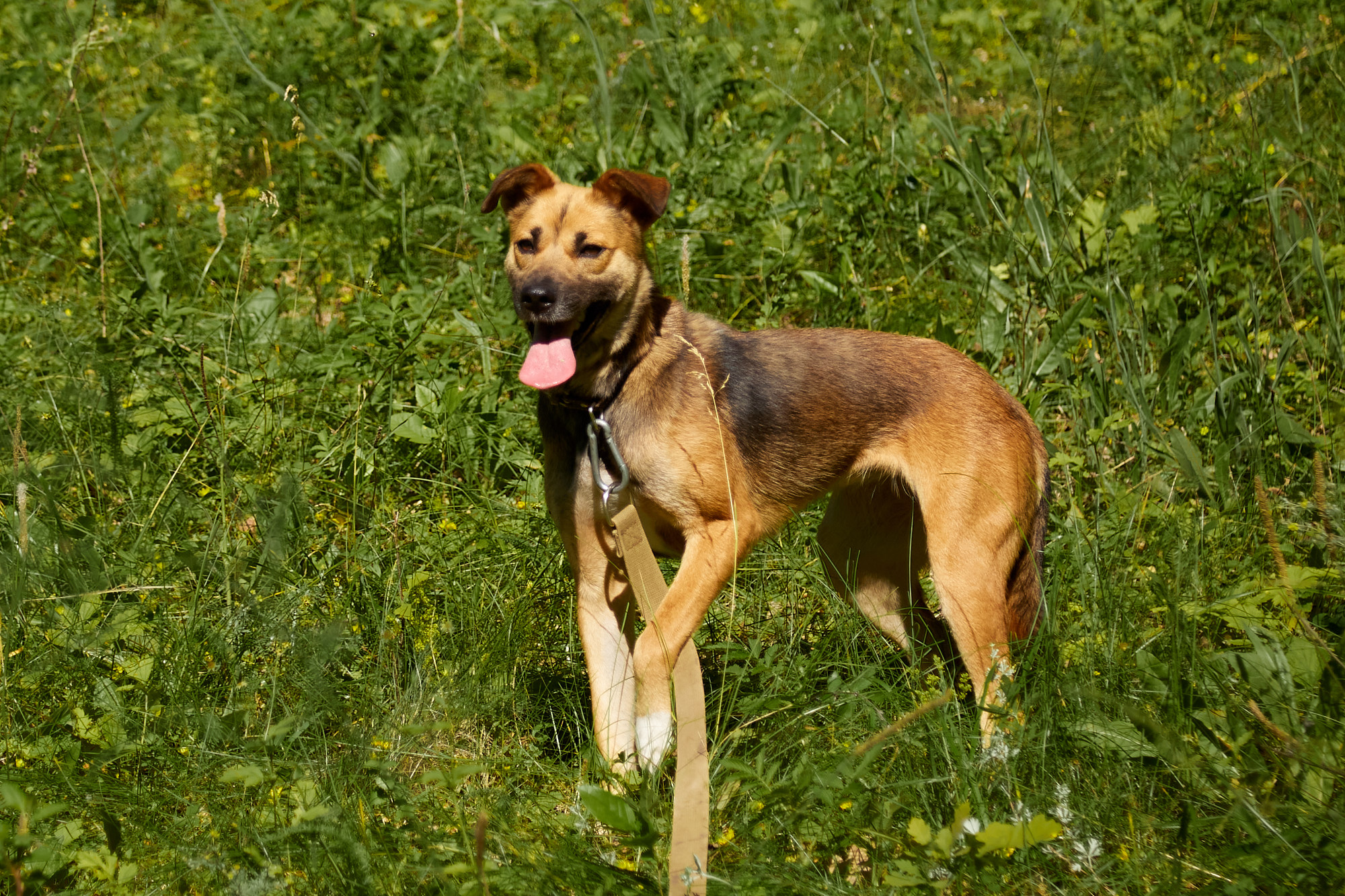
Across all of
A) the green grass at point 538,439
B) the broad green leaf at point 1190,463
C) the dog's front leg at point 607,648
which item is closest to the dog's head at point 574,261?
the dog's front leg at point 607,648

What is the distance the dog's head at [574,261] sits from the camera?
3.29m

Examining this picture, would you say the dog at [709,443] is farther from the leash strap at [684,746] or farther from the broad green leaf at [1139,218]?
the broad green leaf at [1139,218]

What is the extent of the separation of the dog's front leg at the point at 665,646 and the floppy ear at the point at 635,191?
1212mm

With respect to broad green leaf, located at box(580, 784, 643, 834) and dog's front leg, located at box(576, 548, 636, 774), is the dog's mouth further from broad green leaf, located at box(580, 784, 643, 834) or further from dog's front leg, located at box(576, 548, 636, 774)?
broad green leaf, located at box(580, 784, 643, 834)

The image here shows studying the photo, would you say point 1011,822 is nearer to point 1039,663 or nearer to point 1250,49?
point 1039,663

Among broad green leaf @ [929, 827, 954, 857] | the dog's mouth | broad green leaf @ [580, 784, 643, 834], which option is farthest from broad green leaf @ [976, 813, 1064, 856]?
the dog's mouth

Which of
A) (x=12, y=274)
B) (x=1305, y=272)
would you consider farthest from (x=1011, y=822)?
(x=12, y=274)

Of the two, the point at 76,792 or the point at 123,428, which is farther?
the point at 123,428

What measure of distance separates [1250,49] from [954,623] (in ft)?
17.9

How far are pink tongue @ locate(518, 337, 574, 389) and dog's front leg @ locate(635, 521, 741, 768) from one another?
704mm

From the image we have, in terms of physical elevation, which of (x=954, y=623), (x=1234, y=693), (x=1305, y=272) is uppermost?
(x=1305, y=272)

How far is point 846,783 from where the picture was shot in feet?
8.87

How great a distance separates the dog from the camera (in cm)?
333

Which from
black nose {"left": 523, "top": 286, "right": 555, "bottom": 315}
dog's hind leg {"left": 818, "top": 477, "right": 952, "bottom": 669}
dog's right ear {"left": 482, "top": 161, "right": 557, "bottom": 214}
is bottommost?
dog's hind leg {"left": 818, "top": 477, "right": 952, "bottom": 669}
